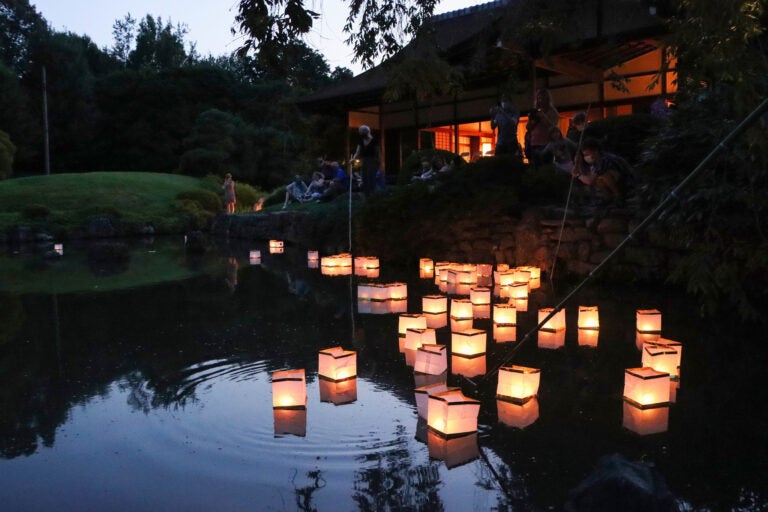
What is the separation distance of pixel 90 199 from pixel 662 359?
903 inches

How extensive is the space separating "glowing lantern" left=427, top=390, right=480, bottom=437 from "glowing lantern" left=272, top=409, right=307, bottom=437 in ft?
2.20

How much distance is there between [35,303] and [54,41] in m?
32.5

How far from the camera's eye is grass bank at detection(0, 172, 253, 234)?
20688mm

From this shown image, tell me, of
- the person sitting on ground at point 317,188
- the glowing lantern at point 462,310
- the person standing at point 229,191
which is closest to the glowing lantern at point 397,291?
the glowing lantern at point 462,310

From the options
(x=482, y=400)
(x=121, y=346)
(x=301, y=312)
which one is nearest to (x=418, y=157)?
(x=301, y=312)

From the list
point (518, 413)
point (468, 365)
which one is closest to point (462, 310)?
point (468, 365)

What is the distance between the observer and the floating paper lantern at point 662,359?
3.81 m

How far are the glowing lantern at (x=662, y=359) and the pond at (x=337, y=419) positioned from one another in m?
0.12

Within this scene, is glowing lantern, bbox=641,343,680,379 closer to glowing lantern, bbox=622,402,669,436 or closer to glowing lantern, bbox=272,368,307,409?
glowing lantern, bbox=622,402,669,436

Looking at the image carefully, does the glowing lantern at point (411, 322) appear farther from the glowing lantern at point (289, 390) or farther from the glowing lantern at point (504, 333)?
the glowing lantern at point (289, 390)

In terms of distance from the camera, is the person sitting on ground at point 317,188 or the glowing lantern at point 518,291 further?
the person sitting on ground at point 317,188

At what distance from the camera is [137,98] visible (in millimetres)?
33281

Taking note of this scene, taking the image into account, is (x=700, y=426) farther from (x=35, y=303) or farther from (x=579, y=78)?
(x=579, y=78)

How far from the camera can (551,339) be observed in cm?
487
